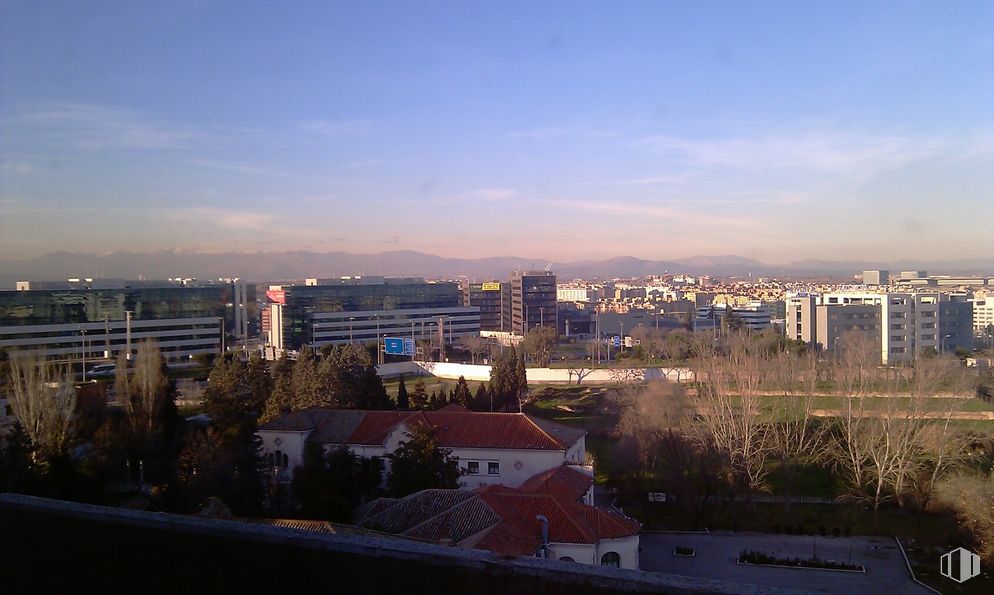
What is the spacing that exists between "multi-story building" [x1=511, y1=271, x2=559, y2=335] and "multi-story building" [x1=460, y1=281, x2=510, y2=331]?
83.7 inches

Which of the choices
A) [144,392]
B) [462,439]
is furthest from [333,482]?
[144,392]

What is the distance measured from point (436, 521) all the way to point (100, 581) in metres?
6.66

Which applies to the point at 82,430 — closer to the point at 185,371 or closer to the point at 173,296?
the point at 185,371

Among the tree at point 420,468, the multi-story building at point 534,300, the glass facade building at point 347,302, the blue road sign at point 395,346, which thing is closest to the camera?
the tree at point 420,468

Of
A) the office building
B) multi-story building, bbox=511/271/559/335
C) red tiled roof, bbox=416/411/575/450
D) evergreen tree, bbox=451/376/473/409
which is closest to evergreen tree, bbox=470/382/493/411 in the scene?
evergreen tree, bbox=451/376/473/409

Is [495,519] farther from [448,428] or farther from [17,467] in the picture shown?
[17,467]

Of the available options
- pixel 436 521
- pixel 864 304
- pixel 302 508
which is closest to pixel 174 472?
pixel 302 508

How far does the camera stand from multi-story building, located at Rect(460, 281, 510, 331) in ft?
208

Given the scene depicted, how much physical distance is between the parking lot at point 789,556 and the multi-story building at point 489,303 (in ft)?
165

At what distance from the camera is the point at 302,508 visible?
11.2 meters

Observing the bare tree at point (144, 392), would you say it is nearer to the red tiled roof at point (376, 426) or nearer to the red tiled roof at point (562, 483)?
the red tiled roof at point (376, 426)

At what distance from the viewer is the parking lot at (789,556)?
10.5 m

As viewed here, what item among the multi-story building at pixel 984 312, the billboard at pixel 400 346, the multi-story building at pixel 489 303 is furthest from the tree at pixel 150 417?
the multi-story building at pixel 984 312

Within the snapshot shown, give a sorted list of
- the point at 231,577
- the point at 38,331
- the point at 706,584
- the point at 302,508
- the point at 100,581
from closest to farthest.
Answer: the point at 706,584 → the point at 231,577 → the point at 100,581 → the point at 302,508 → the point at 38,331
